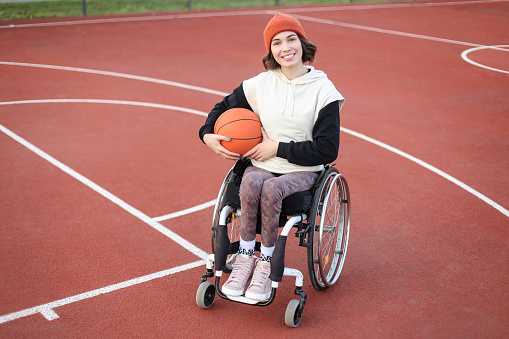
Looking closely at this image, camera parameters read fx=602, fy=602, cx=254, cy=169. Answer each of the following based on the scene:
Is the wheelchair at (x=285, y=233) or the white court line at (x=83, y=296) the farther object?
the white court line at (x=83, y=296)

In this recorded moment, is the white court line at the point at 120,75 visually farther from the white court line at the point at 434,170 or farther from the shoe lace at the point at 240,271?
the shoe lace at the point at 240,271

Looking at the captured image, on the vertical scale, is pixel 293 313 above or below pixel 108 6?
below

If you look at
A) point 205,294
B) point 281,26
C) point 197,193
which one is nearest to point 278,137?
point 281,26

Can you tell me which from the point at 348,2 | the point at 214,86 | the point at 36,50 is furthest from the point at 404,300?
the point at 348,2

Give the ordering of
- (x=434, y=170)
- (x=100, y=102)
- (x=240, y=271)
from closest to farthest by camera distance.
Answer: (x=240, y=271) < (x=434, y=170) < (x=100, y=102)

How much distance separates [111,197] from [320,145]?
231 cm

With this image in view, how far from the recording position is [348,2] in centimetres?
1802

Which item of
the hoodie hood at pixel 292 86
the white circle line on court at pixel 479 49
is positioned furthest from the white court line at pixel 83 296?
the white circle line on court at pixel 479 49

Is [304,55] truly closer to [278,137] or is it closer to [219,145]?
[278,137]

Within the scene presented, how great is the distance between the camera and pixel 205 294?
3514mm

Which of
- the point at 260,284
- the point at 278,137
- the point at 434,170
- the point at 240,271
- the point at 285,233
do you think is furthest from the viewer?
the point at 434,170

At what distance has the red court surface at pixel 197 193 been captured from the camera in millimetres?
3531

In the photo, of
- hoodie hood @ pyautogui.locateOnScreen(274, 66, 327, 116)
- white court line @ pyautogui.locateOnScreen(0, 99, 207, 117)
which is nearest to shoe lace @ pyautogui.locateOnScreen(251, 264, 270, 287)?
hoodie hood @ pyautogui.locateOnScreen(274, 66, 327, 116)

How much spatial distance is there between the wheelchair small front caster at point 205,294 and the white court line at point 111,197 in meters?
0.63
